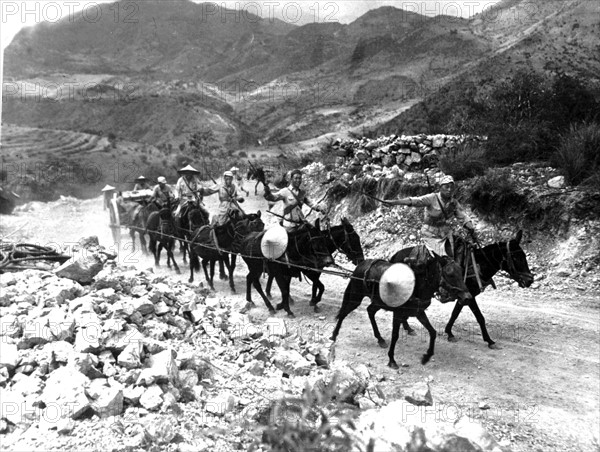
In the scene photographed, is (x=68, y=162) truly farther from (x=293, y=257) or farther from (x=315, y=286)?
(x=315, y=286)

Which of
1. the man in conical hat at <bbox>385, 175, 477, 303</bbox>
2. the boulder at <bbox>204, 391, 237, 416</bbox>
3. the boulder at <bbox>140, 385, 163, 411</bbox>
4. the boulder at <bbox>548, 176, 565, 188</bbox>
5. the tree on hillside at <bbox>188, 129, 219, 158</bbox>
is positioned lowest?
the boulder at <bbox>204, 391, 237, 416</bbox>

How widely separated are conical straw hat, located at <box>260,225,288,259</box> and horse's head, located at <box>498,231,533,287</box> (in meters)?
3.77

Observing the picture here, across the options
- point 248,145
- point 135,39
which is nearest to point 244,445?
point 248,145

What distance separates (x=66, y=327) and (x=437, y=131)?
18.5 meters

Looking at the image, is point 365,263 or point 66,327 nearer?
point 66,327

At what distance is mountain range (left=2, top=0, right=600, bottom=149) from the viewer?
52684 millimetres

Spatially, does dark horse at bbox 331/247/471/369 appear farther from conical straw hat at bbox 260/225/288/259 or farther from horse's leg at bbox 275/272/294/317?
horse's leg at bbox 275/272/294/317

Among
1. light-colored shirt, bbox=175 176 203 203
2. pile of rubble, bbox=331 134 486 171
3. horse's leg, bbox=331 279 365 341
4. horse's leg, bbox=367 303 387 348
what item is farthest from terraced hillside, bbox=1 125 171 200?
horse's leg, bbox=367 303 387 348

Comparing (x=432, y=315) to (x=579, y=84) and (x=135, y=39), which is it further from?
(x=135, y=39)

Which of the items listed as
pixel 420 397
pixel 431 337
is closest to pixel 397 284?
pixel 431 337

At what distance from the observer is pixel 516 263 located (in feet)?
23.2

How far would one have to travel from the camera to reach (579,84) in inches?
589

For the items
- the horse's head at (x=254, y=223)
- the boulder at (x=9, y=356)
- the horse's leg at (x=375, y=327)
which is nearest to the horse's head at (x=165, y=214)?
the horse's head at (x=254, y=223)

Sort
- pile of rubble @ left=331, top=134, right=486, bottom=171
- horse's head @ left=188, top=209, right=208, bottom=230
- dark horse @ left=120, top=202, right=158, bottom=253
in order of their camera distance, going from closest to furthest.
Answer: horse's head @ left=188, top=209, right=208, bottom=230
dark horse @ left=120, top=202, right=158, bottom=253
pile of rubble @ left=331, top=134, right=486, bottom=171
